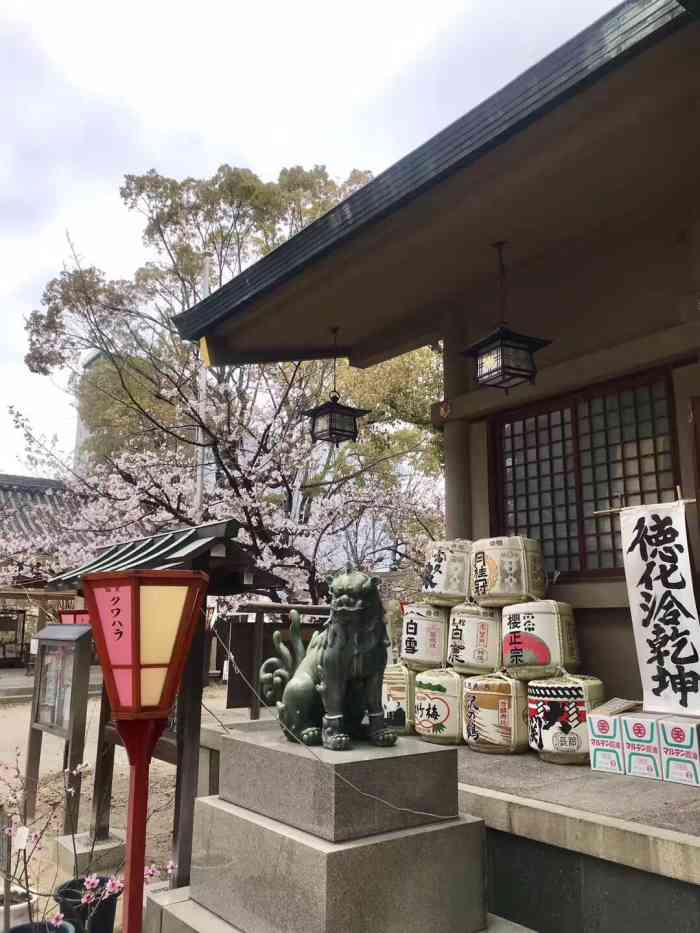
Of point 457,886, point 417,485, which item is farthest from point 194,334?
point 417,485

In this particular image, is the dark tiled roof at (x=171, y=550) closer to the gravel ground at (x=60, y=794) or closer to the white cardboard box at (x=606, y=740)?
the gravel ground at (x=60, y=794)

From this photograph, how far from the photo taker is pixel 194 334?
8617 millimetres

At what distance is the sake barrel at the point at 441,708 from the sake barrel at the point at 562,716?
71 cm

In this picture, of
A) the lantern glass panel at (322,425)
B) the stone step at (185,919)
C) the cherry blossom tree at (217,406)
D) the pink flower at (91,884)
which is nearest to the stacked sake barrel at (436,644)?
the stone step at (185,919)

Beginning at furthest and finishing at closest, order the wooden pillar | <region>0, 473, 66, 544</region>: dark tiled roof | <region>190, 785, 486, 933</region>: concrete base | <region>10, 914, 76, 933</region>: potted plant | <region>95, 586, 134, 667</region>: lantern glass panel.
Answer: <region>0, 473, 66, 544</region>: dark tiled roof < the wooden pillar < <region>10, 914, 76, 933</region>: potted plant < <region>95, 586, 134, 667</region>: lantern glass panel < <region>190, 785, 486, 933</region>: concrete base

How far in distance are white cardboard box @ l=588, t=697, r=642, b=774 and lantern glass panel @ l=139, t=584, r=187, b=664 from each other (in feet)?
11.1

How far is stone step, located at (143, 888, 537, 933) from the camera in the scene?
11.2ft

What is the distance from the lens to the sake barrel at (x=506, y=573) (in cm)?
621

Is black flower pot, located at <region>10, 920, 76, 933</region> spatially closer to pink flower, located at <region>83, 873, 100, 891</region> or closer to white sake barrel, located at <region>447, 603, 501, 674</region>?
pink flower, located at <region>83, 873, 100, 891</region>

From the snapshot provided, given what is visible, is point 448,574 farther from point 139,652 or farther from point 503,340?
point 139,652

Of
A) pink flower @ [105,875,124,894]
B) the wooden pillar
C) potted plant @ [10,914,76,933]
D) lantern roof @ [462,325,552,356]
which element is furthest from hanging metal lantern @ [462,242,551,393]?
potted plant @ [10,914,76,933]

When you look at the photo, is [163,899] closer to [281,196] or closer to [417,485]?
[281,196]

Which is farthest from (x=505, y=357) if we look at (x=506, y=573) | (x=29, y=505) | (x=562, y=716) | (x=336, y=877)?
(x=29, y=505)

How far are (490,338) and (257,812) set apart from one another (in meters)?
4.54
